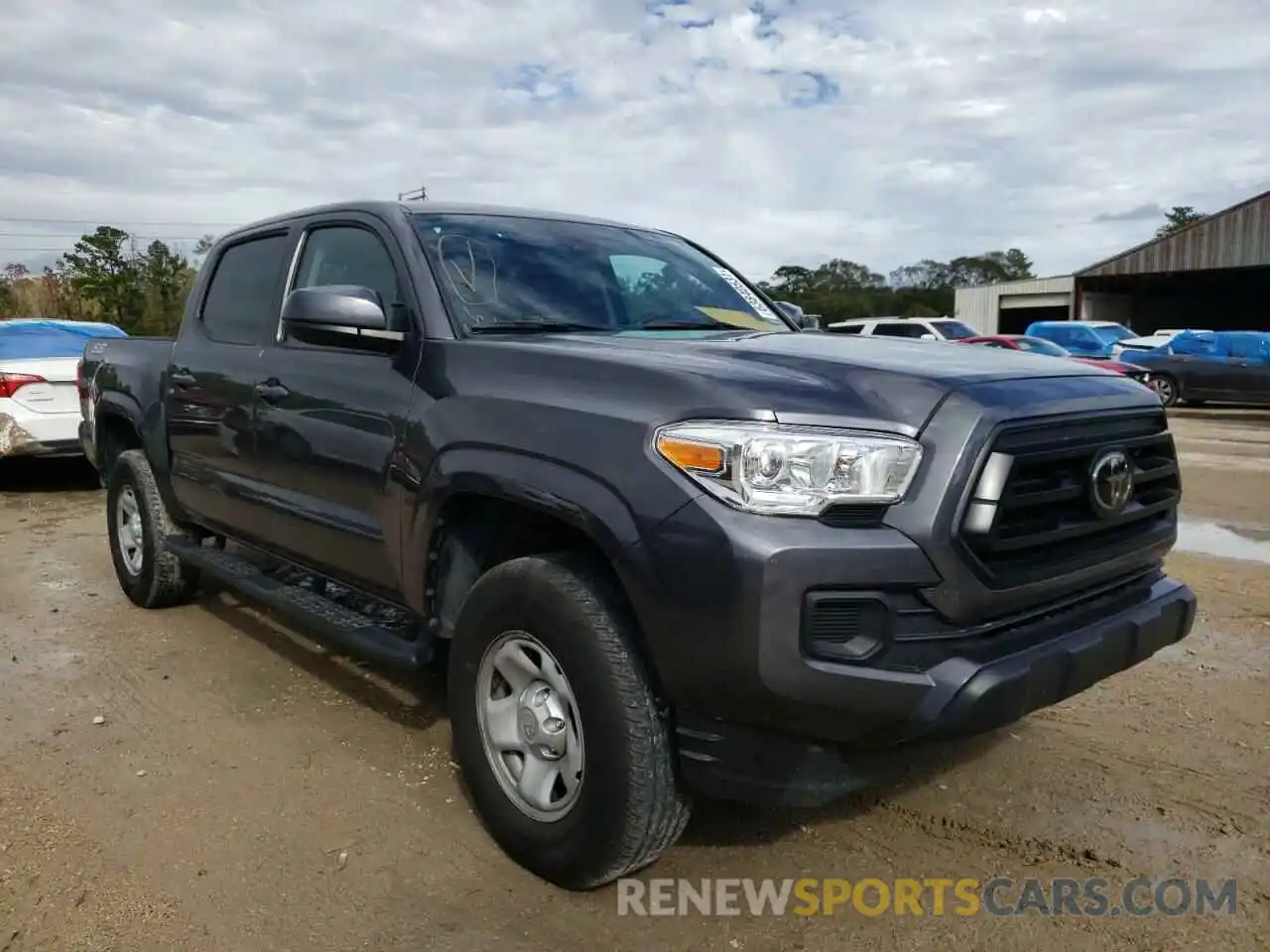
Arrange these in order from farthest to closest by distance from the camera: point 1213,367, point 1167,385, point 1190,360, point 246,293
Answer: point 1167,385 < point 1190,360 < point 1213,367 < point 246,293

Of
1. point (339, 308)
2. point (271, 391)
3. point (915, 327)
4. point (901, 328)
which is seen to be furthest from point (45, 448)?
point (915, 327)

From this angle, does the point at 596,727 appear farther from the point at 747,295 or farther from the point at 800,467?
the point at 747,295

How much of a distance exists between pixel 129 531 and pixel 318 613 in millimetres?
2535

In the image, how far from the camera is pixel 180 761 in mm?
3779

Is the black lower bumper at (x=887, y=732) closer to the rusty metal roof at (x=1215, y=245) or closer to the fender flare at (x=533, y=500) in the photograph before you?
the fender flare at (x=533, y=500)

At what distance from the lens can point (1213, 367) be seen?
19.8 m

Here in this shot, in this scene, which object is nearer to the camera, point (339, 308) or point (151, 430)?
point (339, 308)

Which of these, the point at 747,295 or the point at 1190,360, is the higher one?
the point at 747,295

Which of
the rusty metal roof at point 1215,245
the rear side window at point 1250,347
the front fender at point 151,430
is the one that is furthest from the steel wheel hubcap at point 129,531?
the rusty metal roof at point 1215,245

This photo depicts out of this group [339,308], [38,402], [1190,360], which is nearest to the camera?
[339,308]

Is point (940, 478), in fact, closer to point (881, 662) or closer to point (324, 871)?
point (881, 662)

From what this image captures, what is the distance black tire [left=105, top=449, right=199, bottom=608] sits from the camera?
5.43m

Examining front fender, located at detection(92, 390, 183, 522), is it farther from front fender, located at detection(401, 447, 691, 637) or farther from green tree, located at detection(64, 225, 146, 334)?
green tree, located at detection(64, 225, 146, 334)

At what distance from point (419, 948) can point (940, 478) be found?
1.73m
